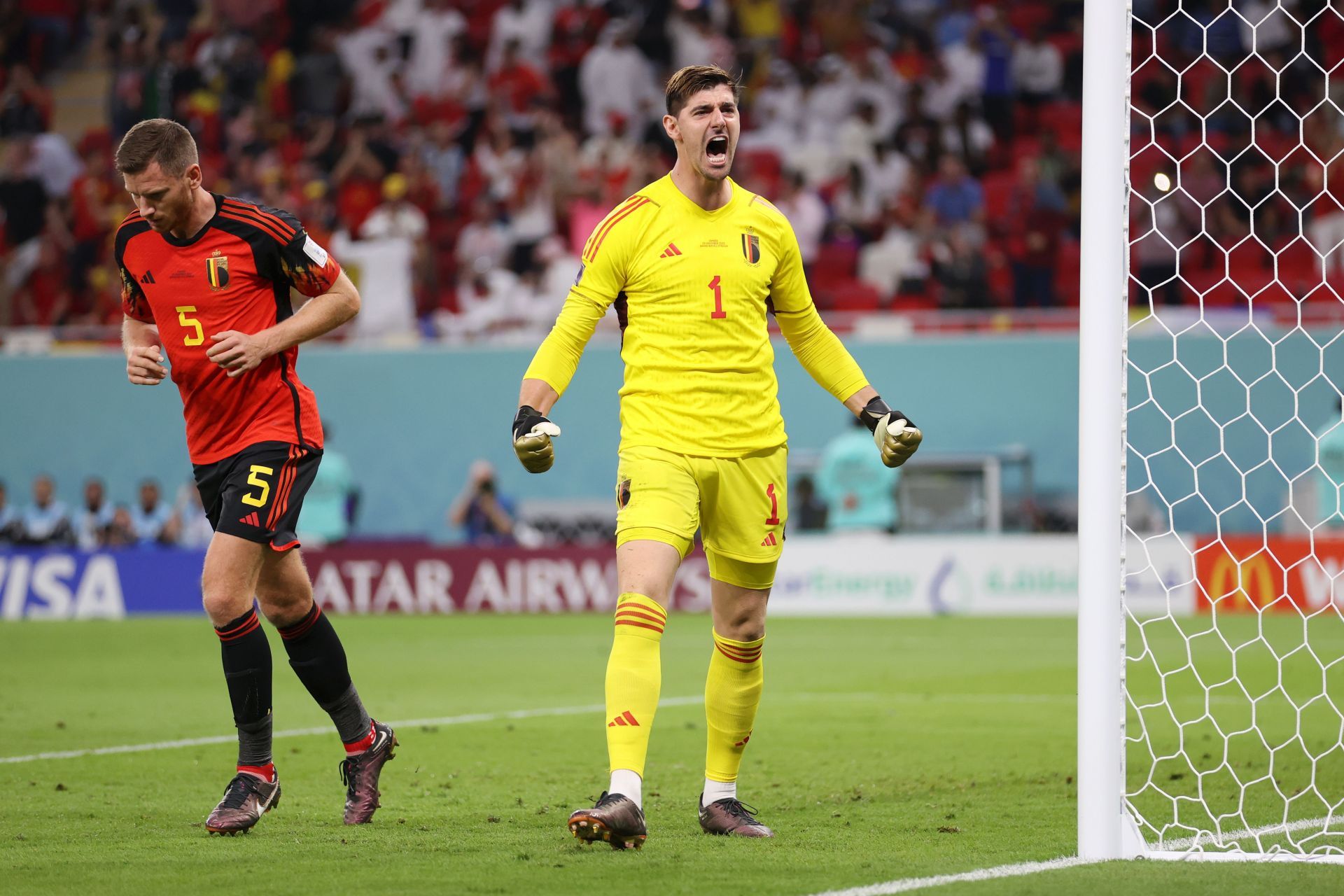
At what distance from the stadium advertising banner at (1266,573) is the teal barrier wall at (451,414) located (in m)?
2.06

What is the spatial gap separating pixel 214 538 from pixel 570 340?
4.41 feet

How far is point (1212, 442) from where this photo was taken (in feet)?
51.4

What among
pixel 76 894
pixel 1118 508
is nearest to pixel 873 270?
pixel 1118 508

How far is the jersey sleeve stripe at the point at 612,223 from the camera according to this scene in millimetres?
5438

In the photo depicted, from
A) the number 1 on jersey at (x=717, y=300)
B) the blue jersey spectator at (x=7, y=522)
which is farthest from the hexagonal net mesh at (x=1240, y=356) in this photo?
the blue jersey spectator at (x=7, y=522)

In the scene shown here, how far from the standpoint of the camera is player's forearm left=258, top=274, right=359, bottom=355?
18.6ft

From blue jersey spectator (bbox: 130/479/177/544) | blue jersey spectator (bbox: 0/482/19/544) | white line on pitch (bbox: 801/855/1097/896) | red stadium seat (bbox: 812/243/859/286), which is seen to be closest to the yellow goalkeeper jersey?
white line on pitch (bbox: 801/855/1097/896)

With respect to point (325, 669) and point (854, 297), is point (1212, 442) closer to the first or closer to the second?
point (854, 297)

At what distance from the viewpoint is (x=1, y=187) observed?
20.2m

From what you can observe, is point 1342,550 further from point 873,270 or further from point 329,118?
point 329,118

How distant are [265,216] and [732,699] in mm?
2222

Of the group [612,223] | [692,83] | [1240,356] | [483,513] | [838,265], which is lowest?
[483,513]

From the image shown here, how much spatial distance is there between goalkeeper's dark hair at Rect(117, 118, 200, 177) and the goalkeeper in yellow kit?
1.31m

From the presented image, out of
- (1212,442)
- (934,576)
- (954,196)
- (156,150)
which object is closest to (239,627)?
(156,150)
